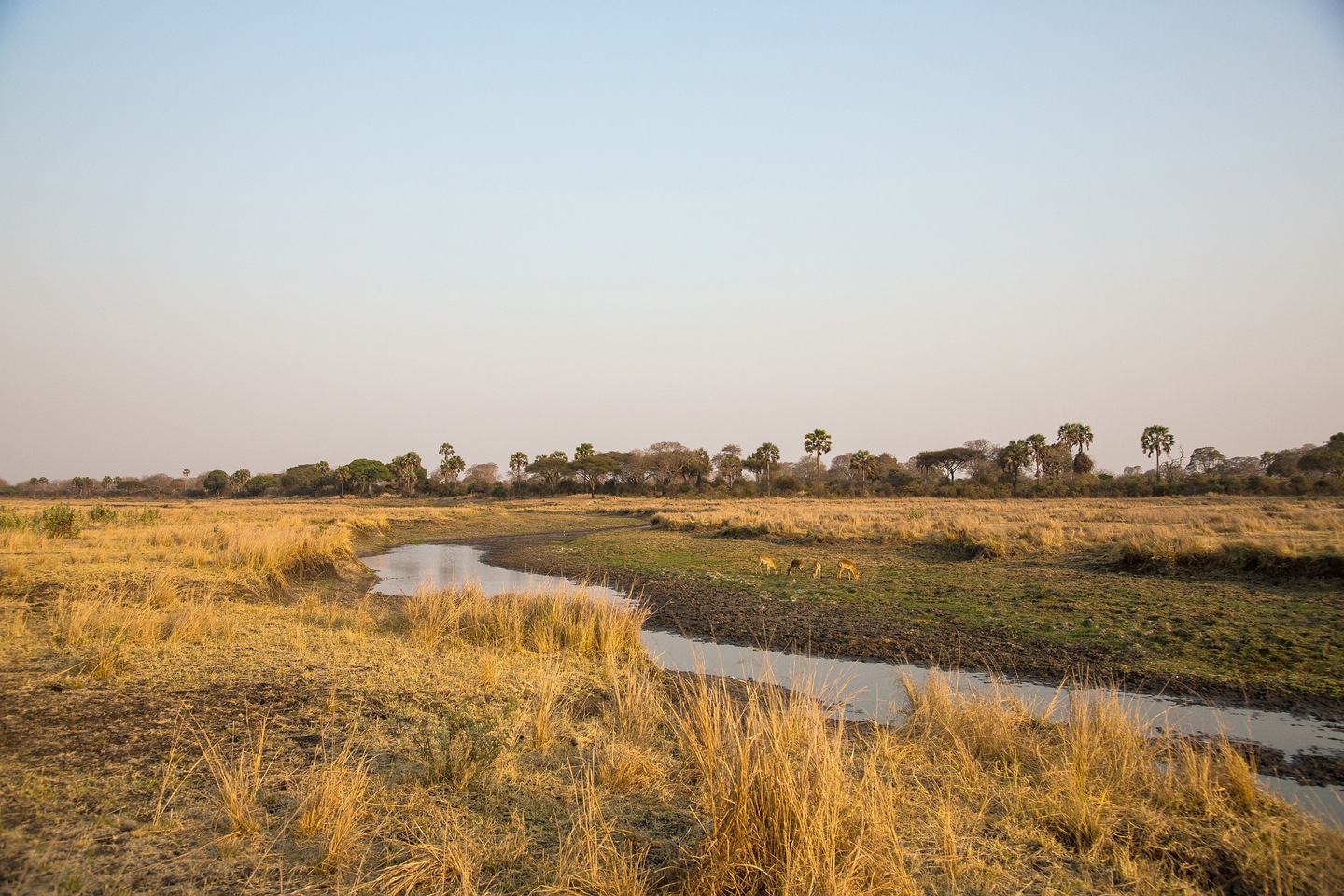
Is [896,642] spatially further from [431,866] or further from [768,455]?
[768,455]

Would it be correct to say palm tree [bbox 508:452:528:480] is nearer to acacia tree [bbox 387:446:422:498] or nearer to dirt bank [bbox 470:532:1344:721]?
acacia tree [bbox 387:446:422:498]

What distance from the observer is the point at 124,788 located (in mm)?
4469

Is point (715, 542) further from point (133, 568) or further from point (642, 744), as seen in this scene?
point (642, 744)

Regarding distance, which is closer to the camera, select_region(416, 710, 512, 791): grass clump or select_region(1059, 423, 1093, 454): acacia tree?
select_region(416, 710, 512, 791): grass clump

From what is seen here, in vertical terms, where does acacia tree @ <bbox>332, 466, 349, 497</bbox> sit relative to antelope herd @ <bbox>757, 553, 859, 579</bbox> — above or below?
above

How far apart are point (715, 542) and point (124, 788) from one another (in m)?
26.5

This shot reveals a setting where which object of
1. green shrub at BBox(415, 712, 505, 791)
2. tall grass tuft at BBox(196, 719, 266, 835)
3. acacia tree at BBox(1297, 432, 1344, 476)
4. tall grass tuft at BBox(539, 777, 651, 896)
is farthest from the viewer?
acacia tree at BBox(1297, 432, 1344, 476)

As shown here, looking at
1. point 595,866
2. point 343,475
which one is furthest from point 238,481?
point 595,866

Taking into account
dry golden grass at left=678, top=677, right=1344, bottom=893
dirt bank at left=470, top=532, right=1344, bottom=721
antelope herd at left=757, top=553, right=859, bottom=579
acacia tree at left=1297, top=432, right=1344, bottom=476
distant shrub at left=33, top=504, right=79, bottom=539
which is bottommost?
dirt bank at left=470, top=532, right=1344, bottom=721

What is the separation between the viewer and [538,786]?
5062 mm

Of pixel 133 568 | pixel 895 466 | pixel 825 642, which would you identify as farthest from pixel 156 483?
pixel 825 642

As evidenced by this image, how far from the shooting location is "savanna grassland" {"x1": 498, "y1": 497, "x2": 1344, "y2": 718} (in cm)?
998

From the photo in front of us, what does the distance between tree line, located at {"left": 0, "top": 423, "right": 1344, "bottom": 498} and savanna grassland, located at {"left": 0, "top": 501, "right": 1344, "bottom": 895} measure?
69378 millimetres

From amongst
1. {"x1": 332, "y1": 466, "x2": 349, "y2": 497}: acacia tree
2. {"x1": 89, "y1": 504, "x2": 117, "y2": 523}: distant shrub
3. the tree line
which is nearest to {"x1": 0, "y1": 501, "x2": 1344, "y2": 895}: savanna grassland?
{"x1": 89, "y1": 504, "x2": 117, "y2": 523}: distant shrub
